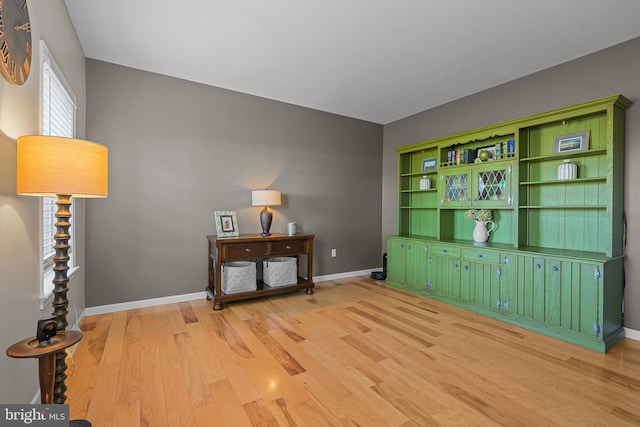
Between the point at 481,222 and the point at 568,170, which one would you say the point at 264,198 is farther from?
the point at 568,170

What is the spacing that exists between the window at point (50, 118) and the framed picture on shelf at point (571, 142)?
429 cm

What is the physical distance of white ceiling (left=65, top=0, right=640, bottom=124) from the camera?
2209 mm

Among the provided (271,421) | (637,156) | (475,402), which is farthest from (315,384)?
(637,156)

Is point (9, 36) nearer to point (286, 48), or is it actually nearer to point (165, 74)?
point (286, 48)

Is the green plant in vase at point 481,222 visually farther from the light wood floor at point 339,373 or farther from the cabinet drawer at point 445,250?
the light wood floor at point 339,373

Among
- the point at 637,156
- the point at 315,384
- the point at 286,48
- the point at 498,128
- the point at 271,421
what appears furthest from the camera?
the point at 498,128

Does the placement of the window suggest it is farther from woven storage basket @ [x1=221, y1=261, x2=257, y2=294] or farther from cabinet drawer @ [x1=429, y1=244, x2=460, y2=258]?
cabinet drawer @ [x1=429, y1=244, x2=460, y2=258]

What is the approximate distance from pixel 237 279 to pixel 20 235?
2.05m

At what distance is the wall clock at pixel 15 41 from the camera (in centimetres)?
119

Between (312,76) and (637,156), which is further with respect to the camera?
(312,76)

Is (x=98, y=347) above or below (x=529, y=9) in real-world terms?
below

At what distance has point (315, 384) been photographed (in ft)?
6.07

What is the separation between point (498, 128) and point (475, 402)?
2.86 metres

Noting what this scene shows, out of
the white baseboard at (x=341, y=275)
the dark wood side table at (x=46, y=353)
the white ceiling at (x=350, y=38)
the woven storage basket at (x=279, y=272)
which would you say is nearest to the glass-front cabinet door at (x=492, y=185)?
the white ceiling at (x=350, y=38)
